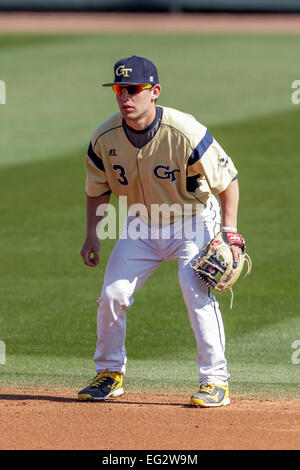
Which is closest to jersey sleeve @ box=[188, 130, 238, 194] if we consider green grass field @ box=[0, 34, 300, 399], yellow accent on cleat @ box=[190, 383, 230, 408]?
yellow accent on cleat @ box=[190, 383, 230, 408]

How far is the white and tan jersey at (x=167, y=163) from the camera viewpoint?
18.8 ft

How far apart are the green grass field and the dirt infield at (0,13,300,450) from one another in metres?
0.49

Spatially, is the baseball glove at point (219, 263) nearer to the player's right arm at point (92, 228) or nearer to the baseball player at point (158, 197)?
the baseball player at point (158, 197)

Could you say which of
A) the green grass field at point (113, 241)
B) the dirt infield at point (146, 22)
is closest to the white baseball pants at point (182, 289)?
the green grass field at point (113, 241)

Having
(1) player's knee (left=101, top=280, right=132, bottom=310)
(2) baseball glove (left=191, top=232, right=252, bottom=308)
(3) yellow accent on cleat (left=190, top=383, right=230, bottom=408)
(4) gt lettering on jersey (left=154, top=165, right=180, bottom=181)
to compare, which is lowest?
(3) yellow accent on cleat (left=190, top=383, right=230, bottom=408)

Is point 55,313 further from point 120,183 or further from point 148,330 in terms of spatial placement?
point 120,183

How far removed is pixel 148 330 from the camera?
26.6ft

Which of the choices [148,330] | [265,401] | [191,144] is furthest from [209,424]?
[148,330]

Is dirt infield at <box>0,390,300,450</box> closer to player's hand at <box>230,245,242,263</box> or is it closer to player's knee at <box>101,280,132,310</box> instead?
player's knee at <box>101,280,132,310</box>

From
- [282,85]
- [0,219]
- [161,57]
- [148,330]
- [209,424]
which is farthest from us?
[161,57]

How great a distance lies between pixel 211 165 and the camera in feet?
18.7

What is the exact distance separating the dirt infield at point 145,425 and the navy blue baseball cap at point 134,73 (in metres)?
1.96

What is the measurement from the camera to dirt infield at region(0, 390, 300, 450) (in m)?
4.97

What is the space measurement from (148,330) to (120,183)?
2427mm
